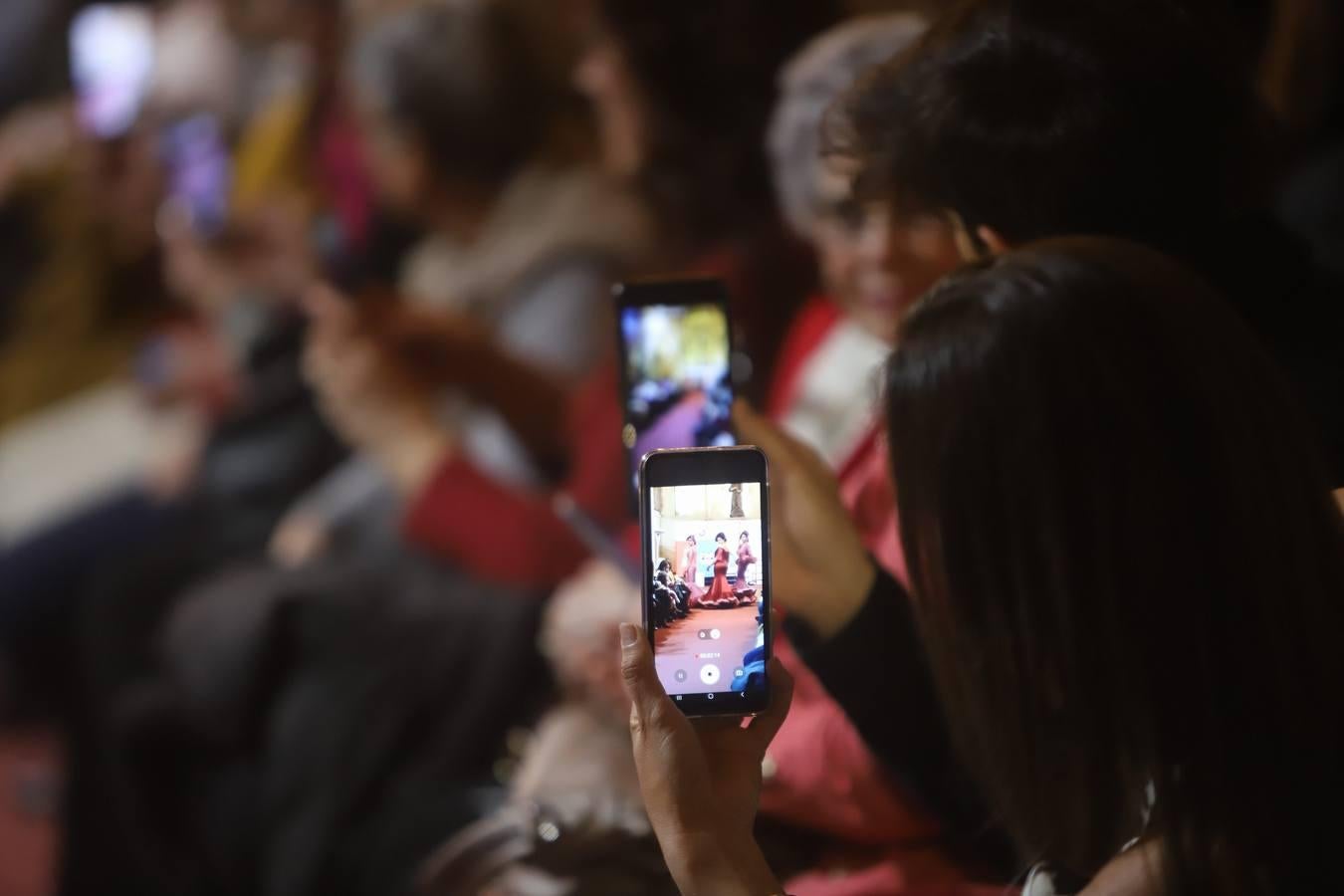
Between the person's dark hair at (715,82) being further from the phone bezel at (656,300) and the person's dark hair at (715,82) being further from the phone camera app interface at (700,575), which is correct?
the phone camera app interface at (700,575)

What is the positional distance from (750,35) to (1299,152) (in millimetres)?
415

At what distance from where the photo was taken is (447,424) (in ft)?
3.99

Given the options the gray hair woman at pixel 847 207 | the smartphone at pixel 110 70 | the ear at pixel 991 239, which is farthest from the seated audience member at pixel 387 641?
the smartphone at pixel 110 70

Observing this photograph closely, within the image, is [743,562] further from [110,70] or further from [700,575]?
[110,70]

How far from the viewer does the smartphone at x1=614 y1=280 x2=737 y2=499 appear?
0.63 m

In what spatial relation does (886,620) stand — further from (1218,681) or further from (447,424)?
(447,424)

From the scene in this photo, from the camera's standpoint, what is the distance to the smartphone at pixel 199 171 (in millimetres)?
1601

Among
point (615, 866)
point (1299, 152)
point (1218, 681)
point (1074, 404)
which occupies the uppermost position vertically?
point (1299, 152)

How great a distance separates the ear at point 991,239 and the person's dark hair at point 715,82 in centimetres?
42

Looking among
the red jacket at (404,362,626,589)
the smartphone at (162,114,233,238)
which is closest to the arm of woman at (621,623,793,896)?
the red jacket at (404,362,626,589)

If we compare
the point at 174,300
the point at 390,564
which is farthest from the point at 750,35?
the point at 174,300

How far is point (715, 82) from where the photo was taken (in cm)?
103

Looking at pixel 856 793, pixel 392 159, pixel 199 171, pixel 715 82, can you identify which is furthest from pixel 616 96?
pixel 199 171

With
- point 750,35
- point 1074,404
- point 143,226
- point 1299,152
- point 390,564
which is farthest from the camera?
point 143,226
